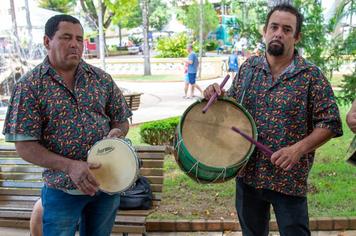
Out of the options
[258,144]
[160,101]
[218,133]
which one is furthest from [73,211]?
[160,101]

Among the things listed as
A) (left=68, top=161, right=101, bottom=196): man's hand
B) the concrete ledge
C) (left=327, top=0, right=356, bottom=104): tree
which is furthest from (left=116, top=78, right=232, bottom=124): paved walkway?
(left=68, top=161, right=101, bottom=196): man's hand

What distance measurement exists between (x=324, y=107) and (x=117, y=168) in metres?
1.14

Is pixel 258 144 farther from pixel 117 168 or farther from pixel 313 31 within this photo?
pixel 313 31

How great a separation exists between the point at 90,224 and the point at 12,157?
6.21ft

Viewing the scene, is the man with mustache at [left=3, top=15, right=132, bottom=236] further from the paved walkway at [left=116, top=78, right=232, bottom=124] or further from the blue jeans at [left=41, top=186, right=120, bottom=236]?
the paved walkway at [left=116, top=78, right=232, bottom=124]

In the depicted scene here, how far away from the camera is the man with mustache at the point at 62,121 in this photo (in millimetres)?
2250

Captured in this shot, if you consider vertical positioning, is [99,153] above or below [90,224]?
above

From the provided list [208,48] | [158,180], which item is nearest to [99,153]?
[158,180]

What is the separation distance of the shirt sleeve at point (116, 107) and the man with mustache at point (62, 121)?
0.05m

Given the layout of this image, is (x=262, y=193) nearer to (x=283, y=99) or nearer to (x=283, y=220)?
(x=283, y=220)

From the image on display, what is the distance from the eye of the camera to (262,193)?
8.23ft

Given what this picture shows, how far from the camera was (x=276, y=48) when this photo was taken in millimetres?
2398

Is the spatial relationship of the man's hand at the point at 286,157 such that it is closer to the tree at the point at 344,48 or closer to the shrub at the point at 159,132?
the tree at the point at 344,48

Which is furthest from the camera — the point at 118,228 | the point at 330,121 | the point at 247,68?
the point at 118,228
